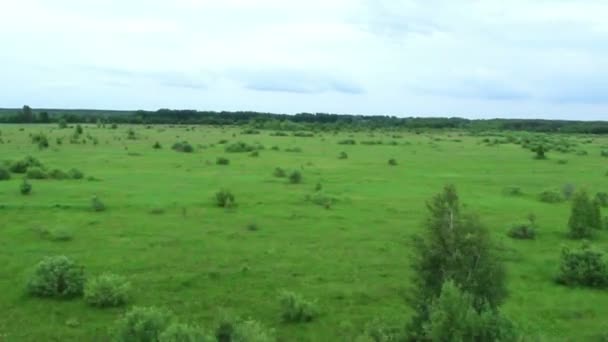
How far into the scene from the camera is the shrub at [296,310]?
1727 centimetres

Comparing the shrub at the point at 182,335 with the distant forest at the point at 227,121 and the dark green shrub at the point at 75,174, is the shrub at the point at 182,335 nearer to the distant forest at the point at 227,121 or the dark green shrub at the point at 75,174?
the dark green shrub at the point at 75,174

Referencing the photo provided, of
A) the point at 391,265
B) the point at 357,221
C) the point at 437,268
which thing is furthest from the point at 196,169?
the point at 437,268

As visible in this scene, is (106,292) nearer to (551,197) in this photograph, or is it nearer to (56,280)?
(56,280)

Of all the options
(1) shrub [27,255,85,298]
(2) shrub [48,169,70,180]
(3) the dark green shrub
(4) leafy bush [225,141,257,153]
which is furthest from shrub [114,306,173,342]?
(4) leafy bush [225,141,257,153]

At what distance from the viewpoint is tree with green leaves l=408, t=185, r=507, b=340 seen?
1424 centimetres

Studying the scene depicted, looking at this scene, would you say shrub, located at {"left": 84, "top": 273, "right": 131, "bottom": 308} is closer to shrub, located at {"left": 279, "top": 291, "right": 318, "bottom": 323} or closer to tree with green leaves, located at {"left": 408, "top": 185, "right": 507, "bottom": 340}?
shrub, located at {"left": 279, "top": 291, "right": 318, "bottom": 323}

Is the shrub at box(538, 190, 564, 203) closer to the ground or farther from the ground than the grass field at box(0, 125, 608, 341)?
farther from the ground

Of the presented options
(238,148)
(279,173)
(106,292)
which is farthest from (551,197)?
(238,148)

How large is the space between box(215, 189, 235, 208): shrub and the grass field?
0.52m

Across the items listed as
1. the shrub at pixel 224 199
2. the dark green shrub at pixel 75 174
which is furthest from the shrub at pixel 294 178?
the dark green shrub at pixel 75 174

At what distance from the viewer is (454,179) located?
46.5 metres

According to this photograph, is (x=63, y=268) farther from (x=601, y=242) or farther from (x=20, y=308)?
(x=601, y=242)

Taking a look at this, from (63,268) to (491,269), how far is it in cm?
1170

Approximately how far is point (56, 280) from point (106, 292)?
186cm
